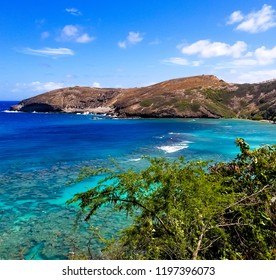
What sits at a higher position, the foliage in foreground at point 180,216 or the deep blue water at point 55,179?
the foliage in foreground at point 180,216

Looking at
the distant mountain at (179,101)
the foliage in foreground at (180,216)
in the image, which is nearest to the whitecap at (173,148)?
the foliage in foreground at (180,216)

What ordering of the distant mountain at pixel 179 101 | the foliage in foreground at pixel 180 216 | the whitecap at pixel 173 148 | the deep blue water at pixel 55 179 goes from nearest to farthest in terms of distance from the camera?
the foliage in foreground at pixel 180 216 → the deep blue water at pixel 55 179 → the whitecap at pixel 173 148 → the distant mountain at pixel 179 101

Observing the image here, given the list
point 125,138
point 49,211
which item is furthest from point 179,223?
Result: point 125,138

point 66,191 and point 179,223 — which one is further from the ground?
point 179,223

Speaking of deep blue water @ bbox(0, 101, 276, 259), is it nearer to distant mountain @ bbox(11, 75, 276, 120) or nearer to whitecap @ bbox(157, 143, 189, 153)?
whitecap @ bbox(157, 143, 189, 153)

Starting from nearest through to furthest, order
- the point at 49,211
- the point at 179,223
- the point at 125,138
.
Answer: the point at 179,223 → the point at 49,211 → the point at 125,138

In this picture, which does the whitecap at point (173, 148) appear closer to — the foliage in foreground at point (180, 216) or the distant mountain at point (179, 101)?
the foliage in foreground at point (180, 216)

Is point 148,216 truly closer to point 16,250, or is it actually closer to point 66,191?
point 16,250

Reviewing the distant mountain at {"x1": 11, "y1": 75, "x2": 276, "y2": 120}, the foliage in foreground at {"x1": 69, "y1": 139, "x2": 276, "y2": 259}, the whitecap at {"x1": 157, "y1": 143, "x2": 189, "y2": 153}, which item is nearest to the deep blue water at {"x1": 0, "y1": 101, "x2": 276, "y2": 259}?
the whitecap at {"x1": 157, "y1": 143, "x2": 189, "y2": 153}
